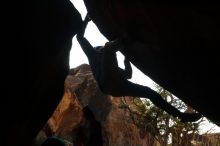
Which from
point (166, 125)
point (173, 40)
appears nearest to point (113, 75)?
point (173, 40)

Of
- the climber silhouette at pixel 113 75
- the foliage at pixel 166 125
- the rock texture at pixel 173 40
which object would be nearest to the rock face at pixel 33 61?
the climber silhouette at pixel 113 75

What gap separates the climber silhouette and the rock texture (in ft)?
0.72

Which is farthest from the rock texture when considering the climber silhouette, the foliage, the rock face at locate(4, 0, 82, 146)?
the foliage

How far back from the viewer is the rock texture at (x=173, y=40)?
9.77 feet

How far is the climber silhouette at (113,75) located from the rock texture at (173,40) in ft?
0.72

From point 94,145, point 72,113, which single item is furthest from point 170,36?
point 72,113

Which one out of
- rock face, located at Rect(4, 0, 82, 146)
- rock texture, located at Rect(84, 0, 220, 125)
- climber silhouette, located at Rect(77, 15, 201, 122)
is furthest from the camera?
climber silhouette, located at Rect(77, 15, 201, 122)

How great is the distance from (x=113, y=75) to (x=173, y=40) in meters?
0.73

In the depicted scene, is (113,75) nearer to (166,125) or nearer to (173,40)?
(173,40)

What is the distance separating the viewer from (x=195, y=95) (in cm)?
413

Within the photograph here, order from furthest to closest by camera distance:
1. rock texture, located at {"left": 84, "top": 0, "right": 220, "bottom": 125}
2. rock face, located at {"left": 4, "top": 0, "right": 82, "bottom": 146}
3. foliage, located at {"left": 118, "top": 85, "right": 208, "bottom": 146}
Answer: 1. foliage, located at {"left": 118, "top": 85, "right": 208, "bottom": 146}
2. rock face, located at {"left": 4, "top": 0, "right": 82, "bottom": 146}
3. rock texture, located at {"left": 84, "top": 0, "right": 220, "bottom": 125}

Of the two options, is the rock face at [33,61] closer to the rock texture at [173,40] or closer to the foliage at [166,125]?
the rock texture at [173,40]

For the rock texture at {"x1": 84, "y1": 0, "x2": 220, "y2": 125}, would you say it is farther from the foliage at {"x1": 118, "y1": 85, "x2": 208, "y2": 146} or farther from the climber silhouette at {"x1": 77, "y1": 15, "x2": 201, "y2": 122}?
the foliage at {"x1": 118, "y1": 85, "x2": 208, "y2": 146}

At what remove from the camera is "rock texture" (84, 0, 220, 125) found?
9.77 feet
